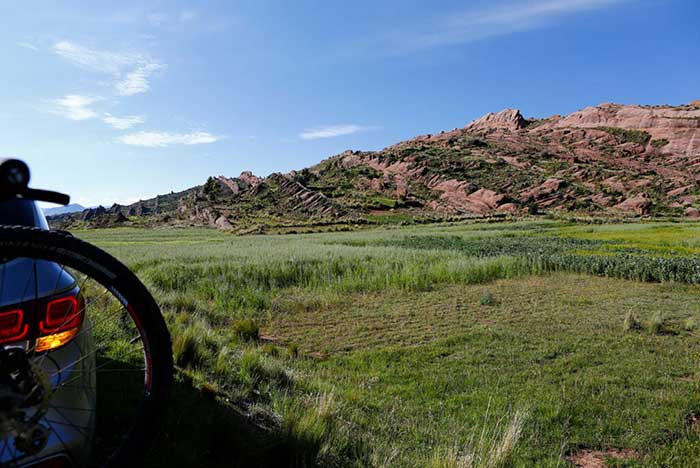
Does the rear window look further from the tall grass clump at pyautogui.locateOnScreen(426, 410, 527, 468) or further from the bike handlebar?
the tall grass clump at pyautogui.locateOnScreen(426, 410, 527, 468)

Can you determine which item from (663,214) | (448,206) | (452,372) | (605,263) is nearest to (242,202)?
(448,206)

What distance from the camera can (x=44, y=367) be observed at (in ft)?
6.45

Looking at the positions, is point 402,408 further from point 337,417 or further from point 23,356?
point 23,356

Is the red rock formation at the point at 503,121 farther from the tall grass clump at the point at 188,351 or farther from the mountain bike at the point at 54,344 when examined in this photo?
the mountain bike at the point at 54,344

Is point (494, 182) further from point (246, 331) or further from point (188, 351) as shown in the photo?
point (188, 351)

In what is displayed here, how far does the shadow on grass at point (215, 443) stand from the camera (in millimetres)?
2855

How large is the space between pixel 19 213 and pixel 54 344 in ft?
3.31

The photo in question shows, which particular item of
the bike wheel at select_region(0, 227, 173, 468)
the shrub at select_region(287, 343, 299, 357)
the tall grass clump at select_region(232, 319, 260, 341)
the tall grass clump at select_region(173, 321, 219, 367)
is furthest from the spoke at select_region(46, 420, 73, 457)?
the tall grass clump at select_region(232, 319, 260, 341)

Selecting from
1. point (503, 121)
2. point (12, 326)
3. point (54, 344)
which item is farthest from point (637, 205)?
point (503, 121)

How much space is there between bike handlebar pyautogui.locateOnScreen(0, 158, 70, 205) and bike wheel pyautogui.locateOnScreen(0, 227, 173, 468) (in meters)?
0.39

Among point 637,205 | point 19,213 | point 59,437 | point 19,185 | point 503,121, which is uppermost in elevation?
point 503,121

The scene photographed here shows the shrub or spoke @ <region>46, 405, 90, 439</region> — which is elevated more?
spoke @ <region>46, 405, 90, 439</region>

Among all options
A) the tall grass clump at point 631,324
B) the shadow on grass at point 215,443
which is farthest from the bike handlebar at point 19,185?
the tall grass clump at point 631,324

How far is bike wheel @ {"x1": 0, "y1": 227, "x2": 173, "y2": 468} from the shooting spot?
1.81m
